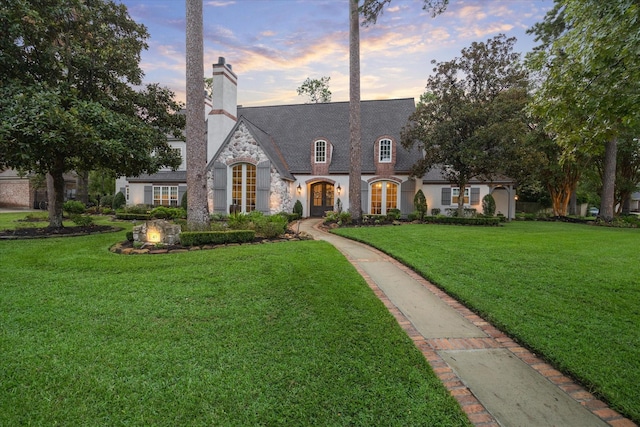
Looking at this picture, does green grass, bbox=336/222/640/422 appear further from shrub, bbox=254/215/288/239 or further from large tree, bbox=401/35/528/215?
large tree, bbox=401/35/528/215

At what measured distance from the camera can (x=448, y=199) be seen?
19047 millimetres

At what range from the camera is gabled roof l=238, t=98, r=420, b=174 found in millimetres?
19188

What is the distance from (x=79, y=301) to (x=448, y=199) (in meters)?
18.8

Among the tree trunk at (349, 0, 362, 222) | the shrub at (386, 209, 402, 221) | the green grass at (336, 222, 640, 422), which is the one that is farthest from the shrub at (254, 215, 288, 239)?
the shrub at (386, 209, 402, 221)

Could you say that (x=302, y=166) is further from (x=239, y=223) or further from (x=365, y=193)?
(x=239, y=223)

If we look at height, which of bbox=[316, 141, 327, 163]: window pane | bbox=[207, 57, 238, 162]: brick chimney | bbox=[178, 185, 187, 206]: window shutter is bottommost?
bbox=[178, 185, 187, 206]: window shutter

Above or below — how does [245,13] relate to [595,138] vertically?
above

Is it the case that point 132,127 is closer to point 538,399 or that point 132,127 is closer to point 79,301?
point 79,301

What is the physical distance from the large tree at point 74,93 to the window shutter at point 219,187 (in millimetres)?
4514

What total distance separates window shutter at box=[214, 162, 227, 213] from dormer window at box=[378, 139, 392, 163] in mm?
9170

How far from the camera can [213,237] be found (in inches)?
332

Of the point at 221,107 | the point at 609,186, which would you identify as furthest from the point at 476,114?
the point at 221,107

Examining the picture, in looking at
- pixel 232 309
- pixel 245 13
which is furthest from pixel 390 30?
pixel 232 309

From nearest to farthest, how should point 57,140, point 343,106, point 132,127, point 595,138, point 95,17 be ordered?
point 595,138
point 57,140
point 132,127
point 95,17
point 343,106
